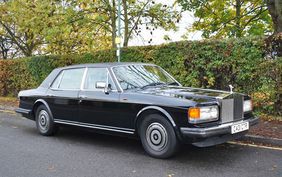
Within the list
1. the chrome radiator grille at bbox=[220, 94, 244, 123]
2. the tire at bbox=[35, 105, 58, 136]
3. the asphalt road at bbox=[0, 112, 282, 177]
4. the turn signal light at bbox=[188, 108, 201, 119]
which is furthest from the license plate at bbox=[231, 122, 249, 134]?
the tire at bbox=[35, 105, 58, 136]

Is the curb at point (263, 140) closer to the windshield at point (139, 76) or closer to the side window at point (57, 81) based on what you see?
the windshield at point (139, 76)

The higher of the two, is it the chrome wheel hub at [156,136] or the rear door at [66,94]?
the rear door at [66,94]

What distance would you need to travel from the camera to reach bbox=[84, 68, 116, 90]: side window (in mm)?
6750

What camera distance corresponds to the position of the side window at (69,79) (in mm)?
7355

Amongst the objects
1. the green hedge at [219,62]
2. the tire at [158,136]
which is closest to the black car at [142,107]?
the tire at [158,136]

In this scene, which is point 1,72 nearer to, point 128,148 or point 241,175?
point 128,148

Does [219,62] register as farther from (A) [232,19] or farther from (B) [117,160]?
(A) [232,19]

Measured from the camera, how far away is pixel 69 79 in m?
7.62

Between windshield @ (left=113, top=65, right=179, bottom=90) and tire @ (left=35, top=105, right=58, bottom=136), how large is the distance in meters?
2.16

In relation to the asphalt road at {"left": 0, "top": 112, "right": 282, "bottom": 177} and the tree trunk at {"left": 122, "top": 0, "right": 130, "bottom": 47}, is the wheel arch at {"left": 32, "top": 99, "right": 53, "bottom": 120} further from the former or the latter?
the tree trunk at {"left": 122, "top": 0, "right": 130, "bottom": 47}

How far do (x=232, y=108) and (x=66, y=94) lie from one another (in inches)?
139

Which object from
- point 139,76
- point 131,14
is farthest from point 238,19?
point 139,76

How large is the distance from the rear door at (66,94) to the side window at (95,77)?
0.74ft

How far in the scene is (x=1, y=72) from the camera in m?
18.5
